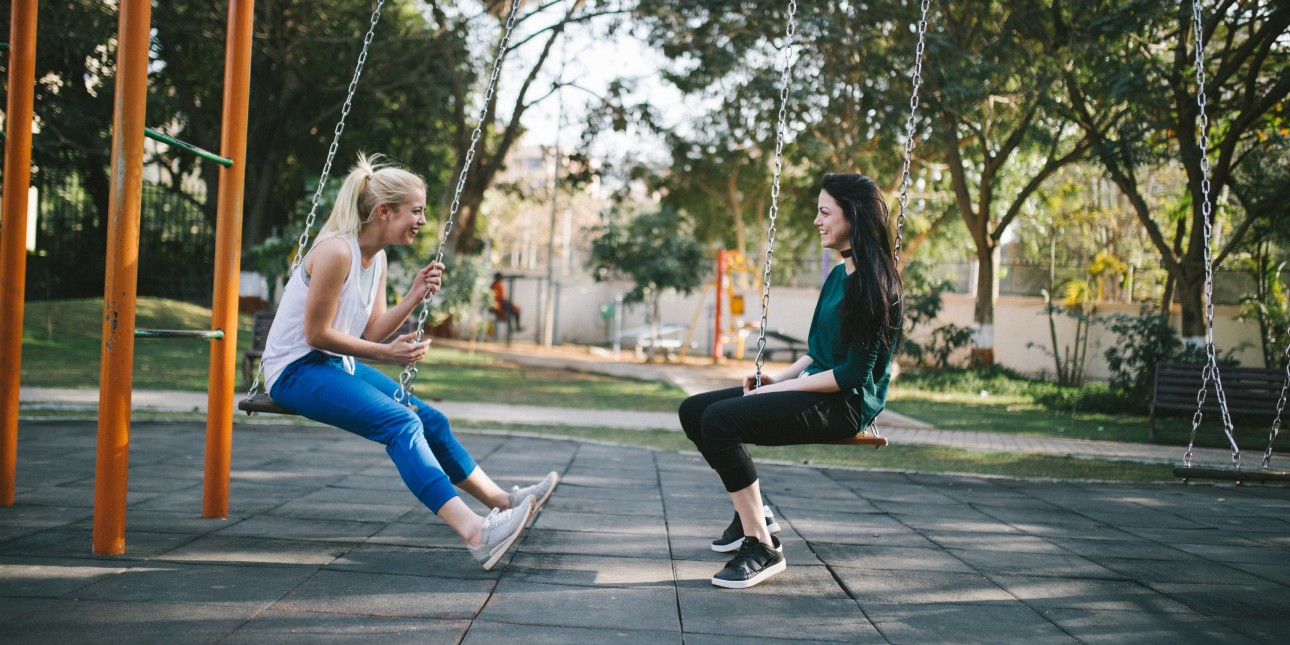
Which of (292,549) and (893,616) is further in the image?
(292,549)

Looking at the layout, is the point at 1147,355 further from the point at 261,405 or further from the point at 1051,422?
the point at 261,405

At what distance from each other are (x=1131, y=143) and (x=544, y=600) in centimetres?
1189

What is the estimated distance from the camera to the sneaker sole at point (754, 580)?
341cm

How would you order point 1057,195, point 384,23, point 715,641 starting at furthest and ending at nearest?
point 1057,195
point 384,23
point 715,641

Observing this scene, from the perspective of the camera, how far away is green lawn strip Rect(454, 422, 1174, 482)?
7.13 meters

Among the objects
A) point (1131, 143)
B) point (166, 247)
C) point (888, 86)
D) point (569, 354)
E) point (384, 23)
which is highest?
point (384, 23)

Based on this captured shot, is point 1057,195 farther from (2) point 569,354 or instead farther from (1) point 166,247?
(1) point 166,247

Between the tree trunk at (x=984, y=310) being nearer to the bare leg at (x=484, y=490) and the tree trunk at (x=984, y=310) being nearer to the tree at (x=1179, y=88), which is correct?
the tree at (x=1179, y=88)

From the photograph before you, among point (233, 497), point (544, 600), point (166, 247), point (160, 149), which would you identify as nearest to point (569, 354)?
point (166, 247)

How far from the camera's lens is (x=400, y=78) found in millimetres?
18062

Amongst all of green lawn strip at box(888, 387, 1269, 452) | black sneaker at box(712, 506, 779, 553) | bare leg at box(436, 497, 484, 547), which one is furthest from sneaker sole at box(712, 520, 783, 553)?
green lawn strip at box(888, 387, 1269, 452)

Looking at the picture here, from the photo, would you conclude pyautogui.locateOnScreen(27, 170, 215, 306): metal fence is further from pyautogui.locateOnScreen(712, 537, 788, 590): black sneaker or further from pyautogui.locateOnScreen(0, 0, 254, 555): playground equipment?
pyautogui.locateOnScreen(712, 537, 788, 590): black sneaker

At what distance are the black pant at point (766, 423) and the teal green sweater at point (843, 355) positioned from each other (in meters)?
0.08

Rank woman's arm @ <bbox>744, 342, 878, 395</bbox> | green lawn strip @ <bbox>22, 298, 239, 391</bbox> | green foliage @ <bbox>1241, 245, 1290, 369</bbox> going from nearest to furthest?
woman's arm @ <bbox>744, 342, 878, 395</bbox> < green lawn strip @ <bbox>22, 298, 239, 391</bbox> < green foliage @ <bbox>1241, 245, 1290, 369</bbox>
